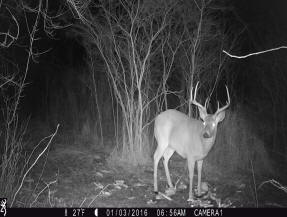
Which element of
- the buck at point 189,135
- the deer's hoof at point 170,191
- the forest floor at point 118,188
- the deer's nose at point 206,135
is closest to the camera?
the forest floor at point 118,188

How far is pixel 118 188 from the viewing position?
23.1ft

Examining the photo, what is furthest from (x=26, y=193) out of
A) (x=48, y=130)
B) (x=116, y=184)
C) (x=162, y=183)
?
(x=48, y=130)

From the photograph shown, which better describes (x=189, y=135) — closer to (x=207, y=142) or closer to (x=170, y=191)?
(x=207, y=142)

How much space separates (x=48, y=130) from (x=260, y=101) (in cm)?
820

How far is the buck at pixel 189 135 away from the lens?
21.6 feet

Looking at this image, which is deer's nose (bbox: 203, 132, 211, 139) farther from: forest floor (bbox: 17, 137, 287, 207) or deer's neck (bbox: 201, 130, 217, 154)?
forest floor (bbox: 17, 137, 287, 207)

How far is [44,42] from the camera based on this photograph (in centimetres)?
1680

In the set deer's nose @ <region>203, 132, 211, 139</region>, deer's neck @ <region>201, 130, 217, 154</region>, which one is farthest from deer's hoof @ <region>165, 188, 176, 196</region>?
deer's nose @ <region>203, 132, 211, 139</region>

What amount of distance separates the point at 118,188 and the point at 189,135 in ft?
5.54

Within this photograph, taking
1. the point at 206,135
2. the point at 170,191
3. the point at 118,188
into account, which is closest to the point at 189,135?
the point at 206,135

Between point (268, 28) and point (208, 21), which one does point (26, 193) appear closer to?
point (208, 21)

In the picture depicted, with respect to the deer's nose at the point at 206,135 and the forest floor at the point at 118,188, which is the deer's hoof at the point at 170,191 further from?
the deer's nose at the point at 206,135

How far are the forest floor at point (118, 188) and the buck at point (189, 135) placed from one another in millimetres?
387

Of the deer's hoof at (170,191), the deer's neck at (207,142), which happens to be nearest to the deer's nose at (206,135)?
the deer's neck at (207,142)
